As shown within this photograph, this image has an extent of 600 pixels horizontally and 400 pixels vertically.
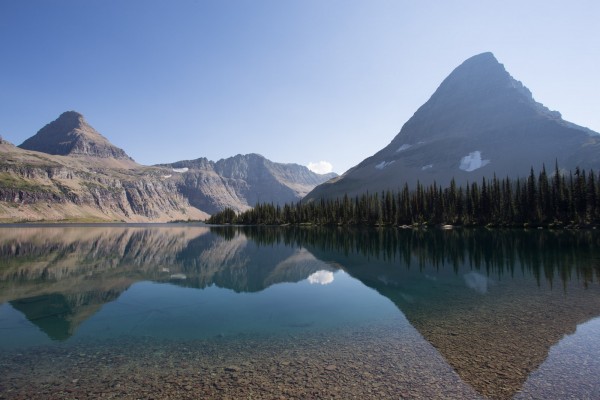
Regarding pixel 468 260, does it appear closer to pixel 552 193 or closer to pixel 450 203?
pixel 552 193

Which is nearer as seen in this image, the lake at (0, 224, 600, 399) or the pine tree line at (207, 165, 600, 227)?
the lake at (0, 224, 600, 399)

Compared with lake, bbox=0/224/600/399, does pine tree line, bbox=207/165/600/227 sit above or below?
above

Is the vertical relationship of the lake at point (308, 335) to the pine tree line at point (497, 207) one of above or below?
below

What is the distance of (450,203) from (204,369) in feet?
524

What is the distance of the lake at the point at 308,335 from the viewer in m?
12.9

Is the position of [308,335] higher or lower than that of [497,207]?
lower

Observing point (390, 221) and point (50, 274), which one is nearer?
point (50, 274)

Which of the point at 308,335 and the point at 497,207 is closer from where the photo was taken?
the point at 308,335

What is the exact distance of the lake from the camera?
12.9 metres

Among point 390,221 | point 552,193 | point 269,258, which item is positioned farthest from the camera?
point 390,221

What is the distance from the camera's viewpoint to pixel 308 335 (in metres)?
19.3

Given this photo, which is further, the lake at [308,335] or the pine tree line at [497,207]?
the pine tree line at [497,207]

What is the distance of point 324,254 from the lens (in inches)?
2443

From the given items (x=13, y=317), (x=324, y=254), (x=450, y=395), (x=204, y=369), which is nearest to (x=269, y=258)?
(x=324, y=254)
